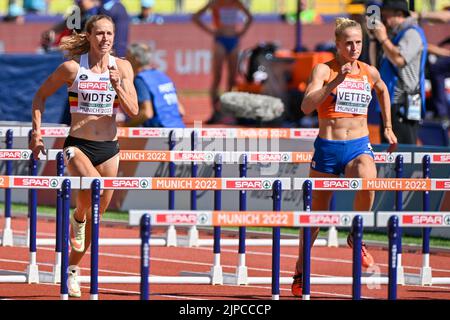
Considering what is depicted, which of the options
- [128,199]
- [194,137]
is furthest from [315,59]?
[194,137]

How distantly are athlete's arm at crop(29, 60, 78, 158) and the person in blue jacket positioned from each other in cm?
427

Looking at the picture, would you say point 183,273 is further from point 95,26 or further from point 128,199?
point 128,199

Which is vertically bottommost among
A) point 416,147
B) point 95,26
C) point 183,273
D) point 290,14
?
point 183,273

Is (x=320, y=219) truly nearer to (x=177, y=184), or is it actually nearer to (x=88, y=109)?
(x=177, y=184)

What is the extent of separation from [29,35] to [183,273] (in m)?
18.6

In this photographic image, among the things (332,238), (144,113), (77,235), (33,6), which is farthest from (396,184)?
(33,6)

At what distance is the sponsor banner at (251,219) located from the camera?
7480 millimetres

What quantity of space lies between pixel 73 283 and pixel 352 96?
8.28 feet

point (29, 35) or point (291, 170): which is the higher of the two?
point (29, 35)

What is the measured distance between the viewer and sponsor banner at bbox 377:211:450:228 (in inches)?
300

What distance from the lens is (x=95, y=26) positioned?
9.48 m

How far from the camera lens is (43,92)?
9.70 meters

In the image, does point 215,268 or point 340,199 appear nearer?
point 215,268

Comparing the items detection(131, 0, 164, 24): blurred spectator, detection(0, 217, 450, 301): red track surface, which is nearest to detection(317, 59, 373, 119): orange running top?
detection(0, 217, 450, 301): red track surface
